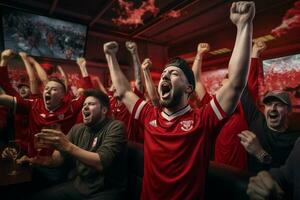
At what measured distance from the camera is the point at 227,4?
14.1ft

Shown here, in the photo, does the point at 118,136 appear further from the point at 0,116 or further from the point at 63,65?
the point at 63,65

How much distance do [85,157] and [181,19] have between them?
431cm

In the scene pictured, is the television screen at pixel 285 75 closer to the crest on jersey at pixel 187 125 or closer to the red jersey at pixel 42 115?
the crest on jersey at pixel 187 125

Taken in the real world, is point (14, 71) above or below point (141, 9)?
below

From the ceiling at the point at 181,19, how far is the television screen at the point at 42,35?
7.6 inches

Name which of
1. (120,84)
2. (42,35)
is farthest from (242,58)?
(42,35)

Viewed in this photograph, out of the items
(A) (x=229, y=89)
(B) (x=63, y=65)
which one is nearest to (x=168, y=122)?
(A) (x=229, y=89)

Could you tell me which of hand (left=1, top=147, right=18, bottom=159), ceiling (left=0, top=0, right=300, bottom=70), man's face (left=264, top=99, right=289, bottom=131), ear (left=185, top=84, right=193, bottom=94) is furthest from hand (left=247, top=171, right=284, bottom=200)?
ceiling (left=0, top=0, right=300, bottom=70)

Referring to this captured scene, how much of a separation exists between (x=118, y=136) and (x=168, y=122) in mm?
589

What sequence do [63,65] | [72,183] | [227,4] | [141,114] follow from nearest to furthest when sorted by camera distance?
[141,114] → [72,183] → [227,4] → [63,65]

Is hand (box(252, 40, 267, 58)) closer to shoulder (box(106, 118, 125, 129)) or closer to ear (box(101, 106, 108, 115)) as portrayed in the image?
shoulder (box(106, 118, 125, 129))

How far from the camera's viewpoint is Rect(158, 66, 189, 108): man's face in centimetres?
159

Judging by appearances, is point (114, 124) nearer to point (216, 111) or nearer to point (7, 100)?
point (216, 111)

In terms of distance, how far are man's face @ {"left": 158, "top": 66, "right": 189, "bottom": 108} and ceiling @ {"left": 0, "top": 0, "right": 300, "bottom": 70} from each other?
3.08 meters
